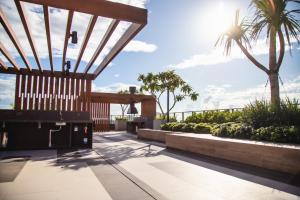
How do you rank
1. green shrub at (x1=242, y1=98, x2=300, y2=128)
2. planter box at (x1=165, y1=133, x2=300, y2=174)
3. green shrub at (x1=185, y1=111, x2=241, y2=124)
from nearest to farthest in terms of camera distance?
planter box at (x1=165, y1=133, x2=300, y2=174), green shrub at (x1=242, y1=98, x2=300, y2=128), green shrub at (x1=185, y1=111, x2=241, y2=124)

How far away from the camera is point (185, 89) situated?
16.9 m

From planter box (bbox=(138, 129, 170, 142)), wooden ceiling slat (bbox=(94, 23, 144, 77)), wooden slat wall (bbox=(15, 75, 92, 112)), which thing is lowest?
planter box (bbox=(138, 129, 170, 142))

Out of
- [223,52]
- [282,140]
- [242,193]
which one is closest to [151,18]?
[223,52]

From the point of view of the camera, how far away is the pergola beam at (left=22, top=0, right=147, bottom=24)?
16.9ft

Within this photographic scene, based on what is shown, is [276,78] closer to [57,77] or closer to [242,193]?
[242,193]

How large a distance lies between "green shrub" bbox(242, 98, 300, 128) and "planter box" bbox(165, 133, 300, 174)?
3.56ft

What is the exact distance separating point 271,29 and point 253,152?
4.40 metres

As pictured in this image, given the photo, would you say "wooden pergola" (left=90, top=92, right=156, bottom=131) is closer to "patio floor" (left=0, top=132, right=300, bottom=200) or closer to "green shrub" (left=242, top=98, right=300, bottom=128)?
"green shrub" (left=242, top=98, right=300, bottom=128)

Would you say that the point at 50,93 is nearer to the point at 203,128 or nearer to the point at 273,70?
the point at 203,128

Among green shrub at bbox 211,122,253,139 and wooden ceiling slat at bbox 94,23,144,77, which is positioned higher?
wooden ceiling slat at bbox 94,23,144,77

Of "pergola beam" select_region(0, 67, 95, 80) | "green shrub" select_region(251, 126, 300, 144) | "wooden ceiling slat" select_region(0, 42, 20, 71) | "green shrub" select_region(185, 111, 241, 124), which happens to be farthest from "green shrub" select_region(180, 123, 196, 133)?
"wooden ceiling slat" select_region(0, 42, 20, 71)

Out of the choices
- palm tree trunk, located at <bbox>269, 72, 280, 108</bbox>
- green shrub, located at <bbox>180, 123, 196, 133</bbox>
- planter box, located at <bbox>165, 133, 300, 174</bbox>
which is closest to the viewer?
planter box, located at <bbox>165, 133, 300, 174</bbox>

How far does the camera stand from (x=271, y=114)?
19.8 ft

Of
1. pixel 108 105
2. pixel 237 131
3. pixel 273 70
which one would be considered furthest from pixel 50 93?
pixel 273 70
